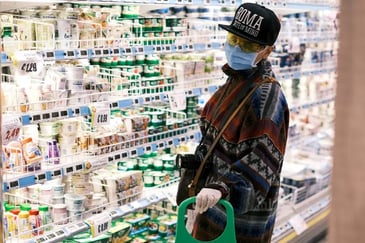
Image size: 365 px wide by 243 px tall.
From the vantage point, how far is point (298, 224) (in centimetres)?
384

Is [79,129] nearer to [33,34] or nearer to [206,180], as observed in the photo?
[33,34]

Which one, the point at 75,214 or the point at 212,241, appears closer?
the point at 212,241

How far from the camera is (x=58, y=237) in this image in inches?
97.4

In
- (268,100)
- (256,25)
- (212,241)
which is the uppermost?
(256,25)

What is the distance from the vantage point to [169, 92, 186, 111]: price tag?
3016 mm

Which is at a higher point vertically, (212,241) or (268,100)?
(268,100)

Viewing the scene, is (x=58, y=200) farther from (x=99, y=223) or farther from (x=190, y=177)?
(x=190, y=177)

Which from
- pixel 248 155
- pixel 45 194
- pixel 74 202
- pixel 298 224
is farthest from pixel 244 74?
pixel 298 224

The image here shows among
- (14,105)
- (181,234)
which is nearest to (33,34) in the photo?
(14,105)

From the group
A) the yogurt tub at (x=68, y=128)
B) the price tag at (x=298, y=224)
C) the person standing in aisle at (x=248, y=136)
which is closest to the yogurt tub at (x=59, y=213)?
the yogurt tub at (x=68, y=128)

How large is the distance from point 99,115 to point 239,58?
2.70 ft

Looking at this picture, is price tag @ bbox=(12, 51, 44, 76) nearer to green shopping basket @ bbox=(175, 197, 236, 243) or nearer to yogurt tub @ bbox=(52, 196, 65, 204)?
yogurt tub @ bbox=(52, 196, 65, 204)

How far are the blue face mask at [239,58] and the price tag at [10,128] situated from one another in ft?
2.74

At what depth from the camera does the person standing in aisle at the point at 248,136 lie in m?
1.92
